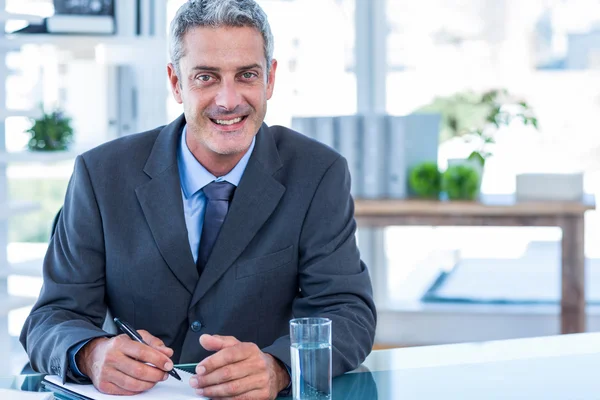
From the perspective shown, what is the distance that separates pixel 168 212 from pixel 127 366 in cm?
49

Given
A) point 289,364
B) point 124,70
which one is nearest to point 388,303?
point 124,70

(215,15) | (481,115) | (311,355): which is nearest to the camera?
(311,355)

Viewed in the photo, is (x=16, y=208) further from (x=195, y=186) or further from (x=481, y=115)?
(x=481, y=115)

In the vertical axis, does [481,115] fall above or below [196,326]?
above

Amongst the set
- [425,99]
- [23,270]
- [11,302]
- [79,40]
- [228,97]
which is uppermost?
[79,40]

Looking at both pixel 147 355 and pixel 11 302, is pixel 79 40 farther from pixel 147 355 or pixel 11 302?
pixel 147 355

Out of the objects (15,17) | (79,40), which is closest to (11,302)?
(15,17)

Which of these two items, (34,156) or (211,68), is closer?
(211,68)

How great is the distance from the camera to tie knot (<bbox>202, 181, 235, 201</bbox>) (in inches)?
72.6

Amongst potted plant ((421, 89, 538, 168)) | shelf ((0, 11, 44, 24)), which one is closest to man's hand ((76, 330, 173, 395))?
shelf ((0, 11, 44, 24))

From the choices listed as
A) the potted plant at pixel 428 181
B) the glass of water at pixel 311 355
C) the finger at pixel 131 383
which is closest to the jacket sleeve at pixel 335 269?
the glass of water at pixel 311 355

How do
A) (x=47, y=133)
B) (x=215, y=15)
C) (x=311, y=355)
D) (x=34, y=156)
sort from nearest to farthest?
(x=311, y=355), (x=215, y=15), (x=34, y=156), (x=47, y=133)

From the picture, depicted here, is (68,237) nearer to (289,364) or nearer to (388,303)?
(289,364)

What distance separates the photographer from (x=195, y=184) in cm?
186
